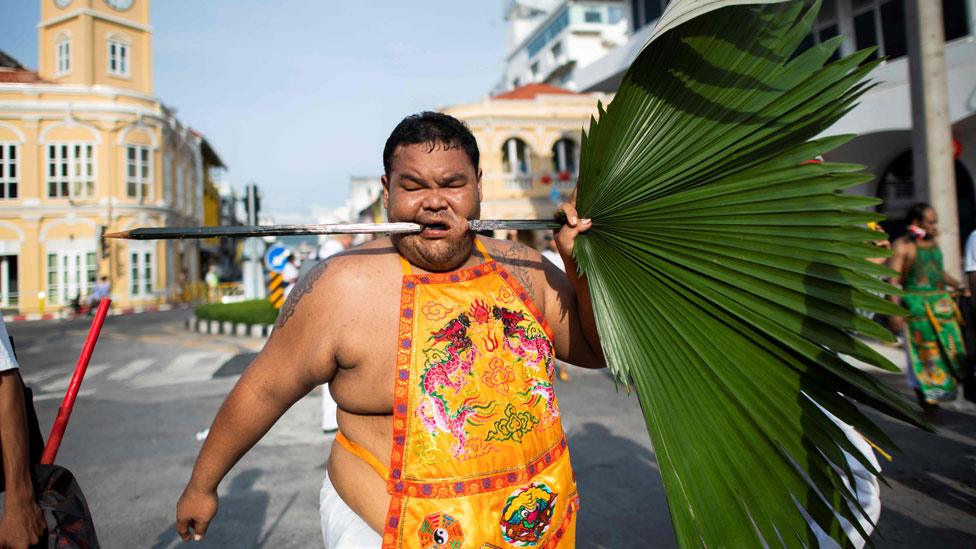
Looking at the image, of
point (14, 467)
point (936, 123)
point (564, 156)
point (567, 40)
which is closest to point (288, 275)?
point (14, 467)

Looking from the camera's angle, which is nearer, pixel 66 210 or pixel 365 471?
pixel 365 471

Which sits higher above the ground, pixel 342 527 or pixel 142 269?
pixel 142 269

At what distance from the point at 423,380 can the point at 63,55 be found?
3168 centimetres

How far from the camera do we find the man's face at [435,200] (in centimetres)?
158

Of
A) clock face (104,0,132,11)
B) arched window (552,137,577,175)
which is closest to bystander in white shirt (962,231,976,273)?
arched window (552,137,577,175)

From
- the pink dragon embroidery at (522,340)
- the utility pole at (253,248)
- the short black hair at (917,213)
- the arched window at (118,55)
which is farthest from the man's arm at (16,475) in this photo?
the arched window at (118,55)

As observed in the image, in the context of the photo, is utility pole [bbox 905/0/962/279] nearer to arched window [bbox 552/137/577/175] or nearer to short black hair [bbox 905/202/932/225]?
short black hair [bbox 905/202/932/225]

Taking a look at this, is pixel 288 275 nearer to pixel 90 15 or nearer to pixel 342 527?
pixel 342 527

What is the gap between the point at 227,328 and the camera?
13.7 metres

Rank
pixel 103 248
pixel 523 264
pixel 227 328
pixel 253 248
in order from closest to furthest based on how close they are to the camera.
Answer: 1. pixel 523 264
2. pixel 253 248
3. pixel 227 328
4. pixel 103 248

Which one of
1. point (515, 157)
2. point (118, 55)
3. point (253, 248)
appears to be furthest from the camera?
point (118, 55)

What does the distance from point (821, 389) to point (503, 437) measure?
0.79 meters

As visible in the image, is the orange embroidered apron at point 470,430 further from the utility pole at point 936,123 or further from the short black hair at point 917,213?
the utility pole at point 936,123

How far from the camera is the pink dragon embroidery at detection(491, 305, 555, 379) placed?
5.32ft
